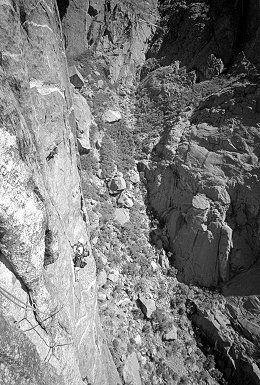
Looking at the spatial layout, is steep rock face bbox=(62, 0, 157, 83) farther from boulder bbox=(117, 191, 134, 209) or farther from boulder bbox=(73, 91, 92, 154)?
boulder bbox=(117, 191, 134, 209)

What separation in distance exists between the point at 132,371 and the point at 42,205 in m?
8.82

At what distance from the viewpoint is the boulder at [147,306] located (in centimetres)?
1128

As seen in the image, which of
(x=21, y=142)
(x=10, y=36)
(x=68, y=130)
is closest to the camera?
(x=21, y=142)

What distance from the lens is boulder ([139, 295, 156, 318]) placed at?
1128cm

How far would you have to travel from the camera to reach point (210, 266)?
12.9 meters

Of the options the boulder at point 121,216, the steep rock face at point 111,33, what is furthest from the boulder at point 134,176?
the steep rock face at point 111,33

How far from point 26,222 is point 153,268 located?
10075mm

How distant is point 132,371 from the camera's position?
9633 millimetres

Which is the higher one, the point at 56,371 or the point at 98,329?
the point at 56,371

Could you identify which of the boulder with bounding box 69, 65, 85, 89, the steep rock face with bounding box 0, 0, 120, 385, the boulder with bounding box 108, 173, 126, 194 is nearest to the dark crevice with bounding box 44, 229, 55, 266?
the steep rock face with bounding box 0, 0, 120, 385

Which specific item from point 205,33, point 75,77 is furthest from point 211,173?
point 205,33

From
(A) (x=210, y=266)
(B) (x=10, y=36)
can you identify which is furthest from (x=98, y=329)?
(B) (x=10, y=36)

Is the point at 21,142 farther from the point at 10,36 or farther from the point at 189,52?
the point at 189,52

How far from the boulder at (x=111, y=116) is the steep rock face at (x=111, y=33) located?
381 cm
